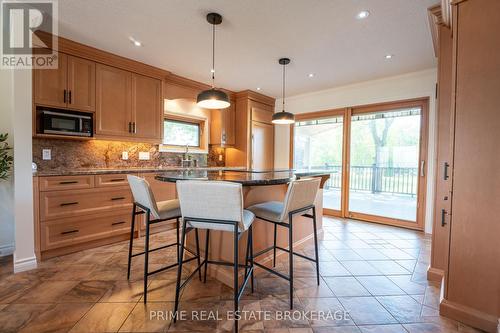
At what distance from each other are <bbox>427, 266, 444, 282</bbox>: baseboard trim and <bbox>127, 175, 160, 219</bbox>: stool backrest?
8.07 feet

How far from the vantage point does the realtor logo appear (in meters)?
2.16

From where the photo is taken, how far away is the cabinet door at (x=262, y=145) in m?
4.98

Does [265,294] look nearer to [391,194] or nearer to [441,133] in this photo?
[441,133]

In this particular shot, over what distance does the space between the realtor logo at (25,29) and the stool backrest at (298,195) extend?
2.68m

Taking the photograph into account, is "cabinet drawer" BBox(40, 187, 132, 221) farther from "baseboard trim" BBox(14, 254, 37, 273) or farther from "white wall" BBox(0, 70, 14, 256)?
"white wall" BBox(0, 70, 14, 256)

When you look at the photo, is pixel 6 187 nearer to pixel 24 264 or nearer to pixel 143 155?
pixel 24 264

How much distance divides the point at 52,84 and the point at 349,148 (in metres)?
4.55

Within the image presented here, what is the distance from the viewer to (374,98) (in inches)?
160

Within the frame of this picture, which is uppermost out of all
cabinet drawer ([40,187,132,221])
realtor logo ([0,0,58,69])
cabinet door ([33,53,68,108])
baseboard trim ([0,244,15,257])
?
realtor logo ([0,0,58,69])

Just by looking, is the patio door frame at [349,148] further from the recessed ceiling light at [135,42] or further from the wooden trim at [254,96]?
the recessed ceiling light at [135,42]

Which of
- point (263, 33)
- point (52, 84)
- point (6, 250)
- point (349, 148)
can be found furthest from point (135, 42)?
point (349, 148)

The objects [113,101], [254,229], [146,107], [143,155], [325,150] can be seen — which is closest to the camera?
[254,229]

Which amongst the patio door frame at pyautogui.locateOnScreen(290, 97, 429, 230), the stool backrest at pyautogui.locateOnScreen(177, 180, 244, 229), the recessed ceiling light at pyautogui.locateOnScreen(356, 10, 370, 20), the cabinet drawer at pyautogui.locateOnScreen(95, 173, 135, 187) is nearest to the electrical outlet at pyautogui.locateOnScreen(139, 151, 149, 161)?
the cabinet drawer at pyautogui.locateOnScreen(95, 173, 135, 187)

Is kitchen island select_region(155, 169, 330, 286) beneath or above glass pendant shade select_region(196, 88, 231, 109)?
beneath
